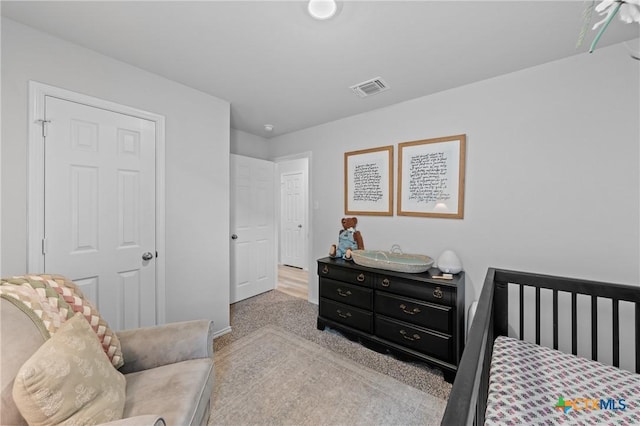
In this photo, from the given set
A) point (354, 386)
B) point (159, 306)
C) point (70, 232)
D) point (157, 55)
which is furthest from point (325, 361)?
point (157, 55)

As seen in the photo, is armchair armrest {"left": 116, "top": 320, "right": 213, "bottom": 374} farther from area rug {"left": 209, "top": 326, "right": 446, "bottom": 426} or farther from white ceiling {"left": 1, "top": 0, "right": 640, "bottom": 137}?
white ceiling {"left": 1, "top": 0, "right": 640, "bottom": 137}

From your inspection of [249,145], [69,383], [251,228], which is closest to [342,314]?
[251,228]

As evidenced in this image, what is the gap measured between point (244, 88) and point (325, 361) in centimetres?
255

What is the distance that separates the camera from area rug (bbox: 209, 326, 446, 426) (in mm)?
1572

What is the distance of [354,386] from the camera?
185 cm

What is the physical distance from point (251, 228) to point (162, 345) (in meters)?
2.36

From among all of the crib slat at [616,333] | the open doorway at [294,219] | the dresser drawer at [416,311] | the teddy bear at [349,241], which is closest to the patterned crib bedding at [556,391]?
the crib slat at [616,333]

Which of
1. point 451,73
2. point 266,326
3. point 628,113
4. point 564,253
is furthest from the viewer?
point 266,326

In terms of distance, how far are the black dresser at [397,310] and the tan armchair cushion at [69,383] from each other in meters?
1.84

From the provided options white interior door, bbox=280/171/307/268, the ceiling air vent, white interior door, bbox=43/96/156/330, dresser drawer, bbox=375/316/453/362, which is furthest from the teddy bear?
white interior door, bbox=280/171/307/268

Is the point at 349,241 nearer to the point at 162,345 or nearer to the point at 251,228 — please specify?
the point at 251,228

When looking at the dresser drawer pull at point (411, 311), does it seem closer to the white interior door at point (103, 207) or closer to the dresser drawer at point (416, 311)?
the dresser drawer at point (416, 311)

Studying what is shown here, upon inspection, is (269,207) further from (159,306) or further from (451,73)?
(451,73)

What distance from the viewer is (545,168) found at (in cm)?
190
